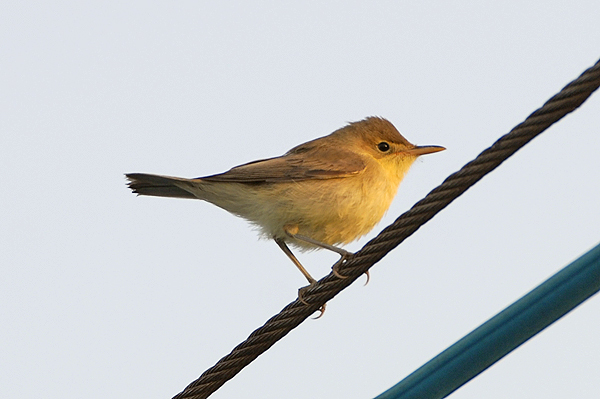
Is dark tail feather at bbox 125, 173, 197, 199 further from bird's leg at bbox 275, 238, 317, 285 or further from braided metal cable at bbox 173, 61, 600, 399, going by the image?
braided metal cable at bbox 173, 61, 600, 399

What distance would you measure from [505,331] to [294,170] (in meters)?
4.37

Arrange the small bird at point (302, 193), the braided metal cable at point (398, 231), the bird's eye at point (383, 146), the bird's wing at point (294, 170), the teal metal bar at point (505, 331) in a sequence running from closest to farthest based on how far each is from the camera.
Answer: the teal metal bar at point (505, 331)
the braided metal cable at point (398, 231)
the small bird at point (302, 193)
the bird's wing at point (294, 170)
the bird's eye at point (383, 146)

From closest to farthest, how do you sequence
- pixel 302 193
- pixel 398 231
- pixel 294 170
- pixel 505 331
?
pixel 505 331 → pixel 398 231 → pixel 302 193 → pixel 294 170

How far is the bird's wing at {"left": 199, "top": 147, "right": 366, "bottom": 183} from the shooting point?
762cm

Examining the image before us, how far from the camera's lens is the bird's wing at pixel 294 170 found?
7625mm

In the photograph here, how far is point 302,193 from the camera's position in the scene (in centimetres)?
750

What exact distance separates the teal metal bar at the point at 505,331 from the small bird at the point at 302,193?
3.44m

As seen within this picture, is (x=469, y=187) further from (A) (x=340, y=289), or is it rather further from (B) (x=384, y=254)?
(A) (x=340, y=289)

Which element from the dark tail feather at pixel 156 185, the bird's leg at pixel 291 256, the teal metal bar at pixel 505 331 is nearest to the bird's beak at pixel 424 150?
the bird's leg at pixel 291 256

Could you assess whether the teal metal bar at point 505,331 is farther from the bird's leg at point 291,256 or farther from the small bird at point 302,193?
the bird's leg at point 291,256

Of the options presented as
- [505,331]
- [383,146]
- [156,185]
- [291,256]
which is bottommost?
[505,331]

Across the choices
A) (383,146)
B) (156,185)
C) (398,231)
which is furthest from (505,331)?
(383,146)

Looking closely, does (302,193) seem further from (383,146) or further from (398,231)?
(398,231)

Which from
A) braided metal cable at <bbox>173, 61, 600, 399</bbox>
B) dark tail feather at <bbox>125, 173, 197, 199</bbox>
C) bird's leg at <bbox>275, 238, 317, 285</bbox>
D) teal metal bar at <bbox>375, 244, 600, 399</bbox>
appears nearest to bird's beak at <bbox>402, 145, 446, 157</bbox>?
bird's leg at <bbox>275, 238, 317, 285</bbox>
